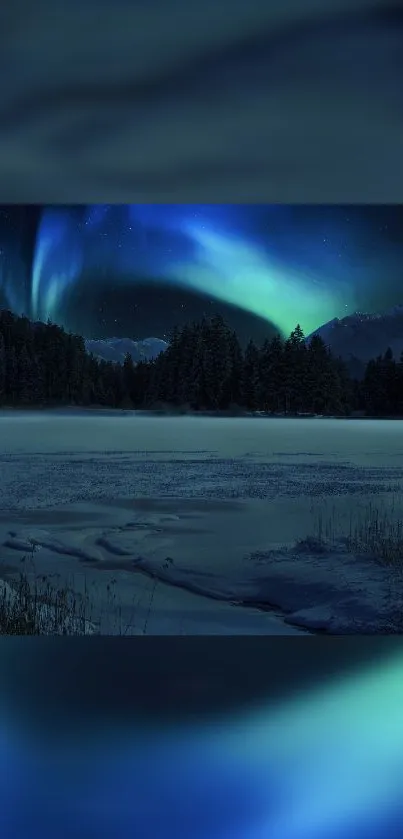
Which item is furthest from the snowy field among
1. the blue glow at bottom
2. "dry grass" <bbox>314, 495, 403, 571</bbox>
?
the blue glow at bottom

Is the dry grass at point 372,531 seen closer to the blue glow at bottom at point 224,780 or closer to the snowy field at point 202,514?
the snowy field at point 202,514

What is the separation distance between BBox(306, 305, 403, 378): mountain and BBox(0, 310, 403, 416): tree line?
0.04 metres

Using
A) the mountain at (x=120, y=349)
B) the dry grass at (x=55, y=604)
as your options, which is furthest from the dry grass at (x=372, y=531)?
the mountain at (x=120, y=349)

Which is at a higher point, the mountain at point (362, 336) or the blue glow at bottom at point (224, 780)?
the mountain at point (362, 336)

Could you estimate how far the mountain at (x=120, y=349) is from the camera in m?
5.01

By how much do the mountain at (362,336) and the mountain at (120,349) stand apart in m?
0.80

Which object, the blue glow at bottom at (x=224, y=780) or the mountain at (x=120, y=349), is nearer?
the blue glow at bottom at (x=224, y=780)

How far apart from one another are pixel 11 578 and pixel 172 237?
1979 mm

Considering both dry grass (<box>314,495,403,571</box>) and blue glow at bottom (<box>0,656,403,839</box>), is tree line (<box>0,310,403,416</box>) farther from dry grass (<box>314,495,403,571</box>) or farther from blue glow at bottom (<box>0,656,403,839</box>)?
blue glow at bottom (<box>0,656,403,839</box>)

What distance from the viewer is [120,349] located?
5.03 m

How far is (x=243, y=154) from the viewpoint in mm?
4613

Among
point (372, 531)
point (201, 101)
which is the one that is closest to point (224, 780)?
point (372, 531)

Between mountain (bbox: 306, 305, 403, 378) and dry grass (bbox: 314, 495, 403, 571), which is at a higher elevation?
mountain (bbox: 306, 305, 403, 378)

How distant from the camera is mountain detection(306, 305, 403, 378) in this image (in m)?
4.89
